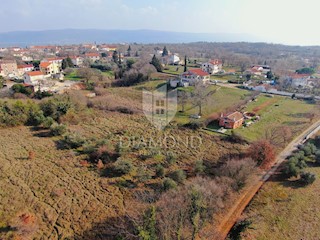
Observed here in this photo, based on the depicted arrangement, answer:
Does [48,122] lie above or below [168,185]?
above

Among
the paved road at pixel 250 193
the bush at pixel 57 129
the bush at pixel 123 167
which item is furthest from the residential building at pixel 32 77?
the paved road at pixel 250 193

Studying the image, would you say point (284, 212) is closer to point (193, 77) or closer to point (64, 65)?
point (193, 77)

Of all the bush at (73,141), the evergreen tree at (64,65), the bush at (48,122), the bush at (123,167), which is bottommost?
the bush at (123,167)

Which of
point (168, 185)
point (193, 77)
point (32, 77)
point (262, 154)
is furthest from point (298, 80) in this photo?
point (32, 77)

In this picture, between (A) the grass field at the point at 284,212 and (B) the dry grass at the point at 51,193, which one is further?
(A) the grass field at the point at 284,212

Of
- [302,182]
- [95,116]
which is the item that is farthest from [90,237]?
[95,116]

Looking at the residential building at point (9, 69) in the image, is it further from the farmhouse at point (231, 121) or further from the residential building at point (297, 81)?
the residential building at point (297, 81)
